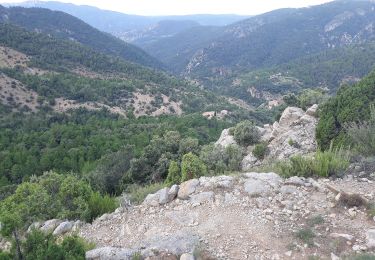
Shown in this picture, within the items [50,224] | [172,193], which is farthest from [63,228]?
[172,193]

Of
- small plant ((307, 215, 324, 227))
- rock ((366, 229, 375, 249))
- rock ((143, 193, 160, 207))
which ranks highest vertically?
rock ((366, 229, 375, 249))

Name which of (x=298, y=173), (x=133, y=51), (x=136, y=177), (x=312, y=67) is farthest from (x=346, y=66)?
(x=298, y=173)

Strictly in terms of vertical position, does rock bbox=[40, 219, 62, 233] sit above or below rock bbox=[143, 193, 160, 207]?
below

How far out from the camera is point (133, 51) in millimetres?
175625

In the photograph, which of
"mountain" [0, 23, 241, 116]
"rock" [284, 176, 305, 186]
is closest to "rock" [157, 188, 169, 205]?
"rock" [284, 176, 305, 186]

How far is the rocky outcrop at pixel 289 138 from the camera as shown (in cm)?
1928

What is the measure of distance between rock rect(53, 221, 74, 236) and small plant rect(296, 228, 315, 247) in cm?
551

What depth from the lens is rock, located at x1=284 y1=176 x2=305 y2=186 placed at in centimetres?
918

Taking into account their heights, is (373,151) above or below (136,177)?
above

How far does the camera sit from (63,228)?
30.4 feet

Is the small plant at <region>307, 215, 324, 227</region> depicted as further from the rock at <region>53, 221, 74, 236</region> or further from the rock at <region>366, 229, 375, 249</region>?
the rock at <region>53, 221, 74, 236</region>

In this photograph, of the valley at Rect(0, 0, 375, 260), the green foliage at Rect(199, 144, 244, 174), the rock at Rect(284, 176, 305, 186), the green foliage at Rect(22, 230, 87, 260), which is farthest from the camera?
the green foliage at Rect(199, 144, 244, 174)

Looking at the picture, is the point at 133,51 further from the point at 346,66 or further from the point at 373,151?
the point at 373,151

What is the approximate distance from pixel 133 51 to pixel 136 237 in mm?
173926
